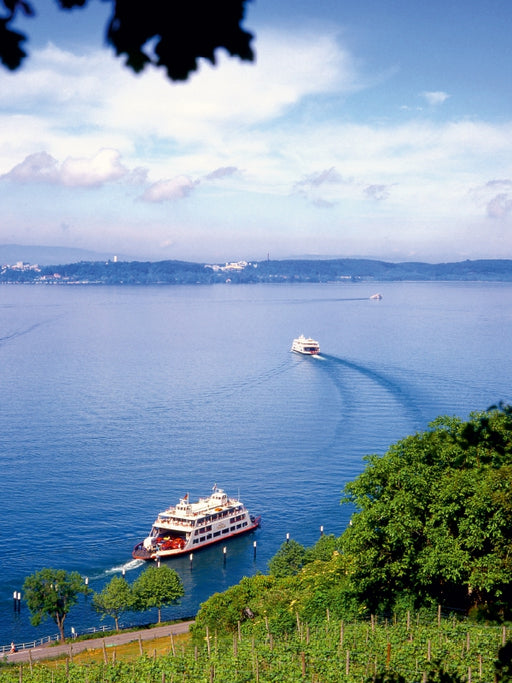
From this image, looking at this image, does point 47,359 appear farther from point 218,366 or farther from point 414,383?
point 414,383

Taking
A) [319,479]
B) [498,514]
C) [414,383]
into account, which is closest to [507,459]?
[498,514]

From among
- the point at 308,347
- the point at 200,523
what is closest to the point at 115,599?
the point at 200,523

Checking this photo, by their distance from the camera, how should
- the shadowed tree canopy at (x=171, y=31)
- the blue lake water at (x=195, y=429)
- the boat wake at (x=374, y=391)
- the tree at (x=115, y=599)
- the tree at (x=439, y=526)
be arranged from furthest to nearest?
the boat wake at (x=374, y=391) → the blue lake water at (x=195, y=429) → the tree at (x=115, y=599) → the tree at (x=439, y=526) → the shadowed tree canopy at (x=171, y=31)

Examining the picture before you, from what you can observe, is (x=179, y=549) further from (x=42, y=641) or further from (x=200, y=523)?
(x=42, y=641)

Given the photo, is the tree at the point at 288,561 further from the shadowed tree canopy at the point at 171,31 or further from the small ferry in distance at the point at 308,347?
the small ferry in distance at the point at 308,347

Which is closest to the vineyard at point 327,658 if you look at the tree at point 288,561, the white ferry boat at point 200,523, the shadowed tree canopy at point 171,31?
the tree at point 288,561

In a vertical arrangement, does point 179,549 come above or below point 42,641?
above
